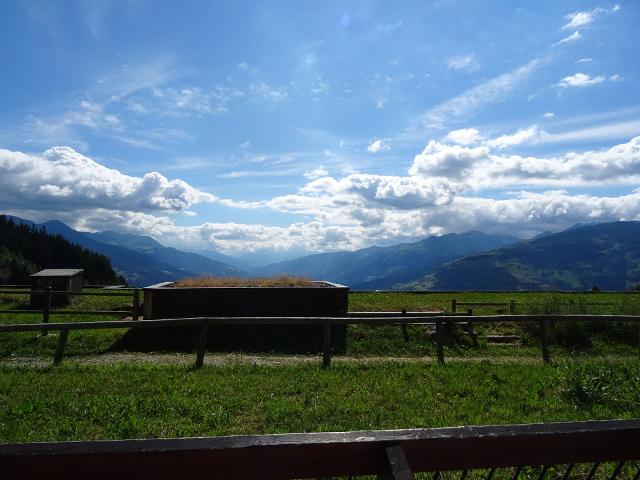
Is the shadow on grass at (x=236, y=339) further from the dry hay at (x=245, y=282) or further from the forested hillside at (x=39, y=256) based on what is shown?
the forested hillside at (x=39, y=256)

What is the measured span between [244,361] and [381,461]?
998 centimetres

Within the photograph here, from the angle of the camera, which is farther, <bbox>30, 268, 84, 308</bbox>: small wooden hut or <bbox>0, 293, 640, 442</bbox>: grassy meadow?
<bbox>30, 268, 84, 308</bbox>: small wooden hut

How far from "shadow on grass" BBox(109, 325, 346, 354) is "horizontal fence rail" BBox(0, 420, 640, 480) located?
1273 cm

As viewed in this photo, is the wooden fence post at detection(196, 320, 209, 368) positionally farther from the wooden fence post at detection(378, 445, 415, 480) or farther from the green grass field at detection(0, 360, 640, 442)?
the wooden fence post at detection(378, 445, 415, 480)

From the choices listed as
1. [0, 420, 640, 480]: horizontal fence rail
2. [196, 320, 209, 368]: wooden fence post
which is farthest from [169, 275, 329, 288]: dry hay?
[0, 420, 640, 480]: horizontal fence rail

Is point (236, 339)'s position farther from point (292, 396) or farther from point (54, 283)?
point (54, 283)

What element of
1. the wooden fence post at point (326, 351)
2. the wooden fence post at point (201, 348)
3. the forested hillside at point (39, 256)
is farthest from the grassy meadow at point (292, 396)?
the forested hillside at point (39, 256)

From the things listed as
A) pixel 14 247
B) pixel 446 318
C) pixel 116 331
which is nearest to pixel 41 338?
pixel 116 331

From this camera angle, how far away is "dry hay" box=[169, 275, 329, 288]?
714 inches

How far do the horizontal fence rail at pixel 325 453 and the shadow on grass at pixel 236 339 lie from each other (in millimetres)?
12726

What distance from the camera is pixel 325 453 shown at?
246cm

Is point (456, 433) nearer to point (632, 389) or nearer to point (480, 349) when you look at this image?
point (632, 389)

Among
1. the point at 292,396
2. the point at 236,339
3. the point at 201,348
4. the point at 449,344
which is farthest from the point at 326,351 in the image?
the point at 449,344

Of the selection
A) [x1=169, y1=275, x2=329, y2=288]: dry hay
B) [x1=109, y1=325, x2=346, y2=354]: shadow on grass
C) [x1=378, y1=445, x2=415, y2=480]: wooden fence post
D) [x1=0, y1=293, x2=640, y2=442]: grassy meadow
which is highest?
[x1=378, y1=445, x2=415, y2=480]: wooden fence post
